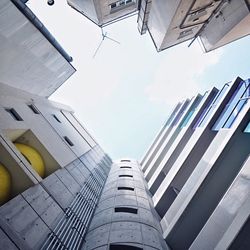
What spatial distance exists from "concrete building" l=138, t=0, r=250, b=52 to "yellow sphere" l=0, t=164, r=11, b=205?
1098 centimetres

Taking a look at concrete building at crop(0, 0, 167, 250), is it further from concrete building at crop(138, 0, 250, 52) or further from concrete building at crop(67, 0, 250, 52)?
concrete building at crop(138, 0, 250, 52)

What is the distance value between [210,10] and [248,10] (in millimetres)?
4977

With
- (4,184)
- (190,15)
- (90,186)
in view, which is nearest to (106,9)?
(190,15)

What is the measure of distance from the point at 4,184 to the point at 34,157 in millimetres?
3409

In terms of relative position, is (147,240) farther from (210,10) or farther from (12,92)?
(210,10)

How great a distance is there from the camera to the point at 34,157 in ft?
42.2

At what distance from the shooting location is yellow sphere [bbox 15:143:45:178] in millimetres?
12469

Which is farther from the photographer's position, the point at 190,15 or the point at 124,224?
the point at 190,15

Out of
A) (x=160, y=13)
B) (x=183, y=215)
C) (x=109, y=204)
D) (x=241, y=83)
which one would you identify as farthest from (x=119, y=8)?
(x=183, y=215)

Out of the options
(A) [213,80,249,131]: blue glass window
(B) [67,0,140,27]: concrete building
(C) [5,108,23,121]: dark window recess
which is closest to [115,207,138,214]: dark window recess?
(A) [213,80,249,131]: blue glass window

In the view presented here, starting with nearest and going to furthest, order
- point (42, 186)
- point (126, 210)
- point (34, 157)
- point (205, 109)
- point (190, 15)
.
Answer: point (42, 186)
point (34, 157)
point (126, 210)
point (190, 15)
point (205, 109)

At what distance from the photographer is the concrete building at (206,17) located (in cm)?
1462

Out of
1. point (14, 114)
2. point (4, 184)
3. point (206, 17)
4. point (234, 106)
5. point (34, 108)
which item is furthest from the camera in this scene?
point (206, 17)

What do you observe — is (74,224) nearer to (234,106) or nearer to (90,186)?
(90,186)
